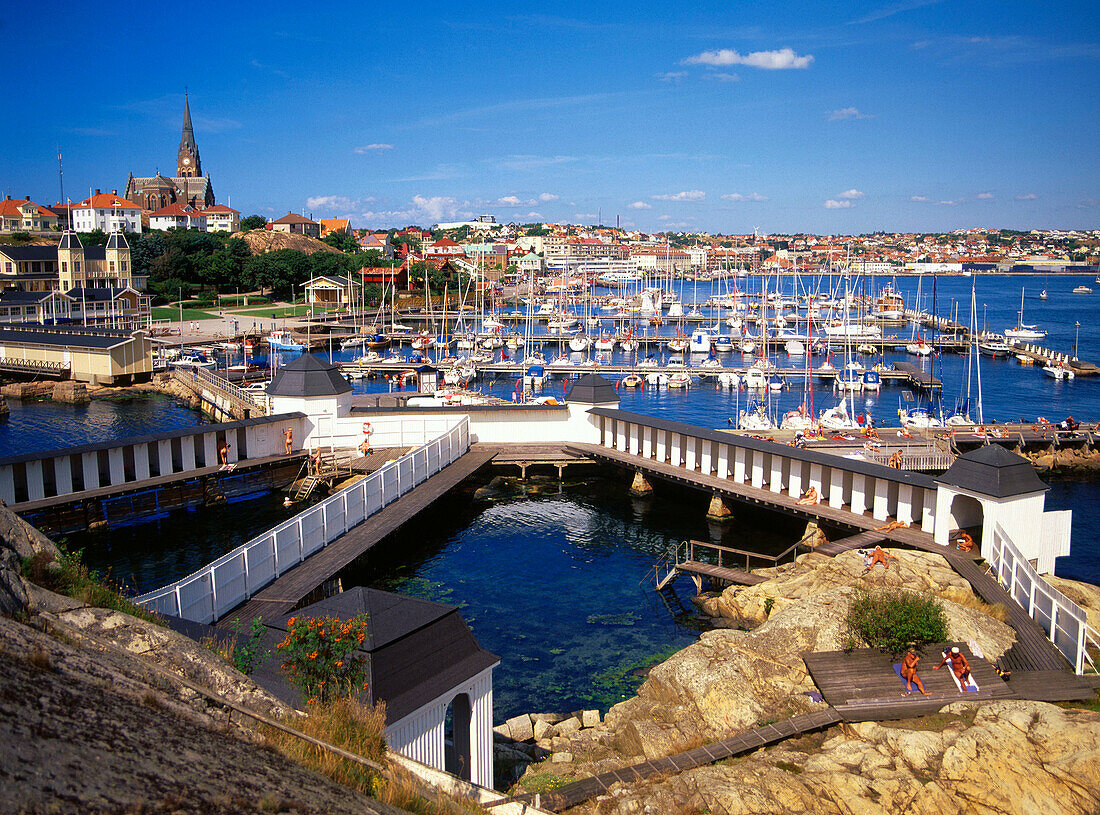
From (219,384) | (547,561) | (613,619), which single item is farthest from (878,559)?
(219,384)

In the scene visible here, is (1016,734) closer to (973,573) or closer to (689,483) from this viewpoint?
(973,573)

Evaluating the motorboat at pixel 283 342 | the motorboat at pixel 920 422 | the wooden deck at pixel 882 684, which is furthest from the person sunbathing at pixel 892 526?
the motorboat at pixel 283 342

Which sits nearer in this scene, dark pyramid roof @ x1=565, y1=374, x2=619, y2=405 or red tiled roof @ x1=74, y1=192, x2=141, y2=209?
dark pyramid roof @ x1=565, y1=374, x2=619, y2=405

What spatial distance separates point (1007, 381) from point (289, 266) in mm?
93530

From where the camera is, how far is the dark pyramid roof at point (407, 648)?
11.1m

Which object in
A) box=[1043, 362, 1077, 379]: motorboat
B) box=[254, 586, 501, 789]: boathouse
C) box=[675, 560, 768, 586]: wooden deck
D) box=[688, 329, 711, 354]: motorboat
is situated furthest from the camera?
box=[688, 329, 711, 354]: motorboat

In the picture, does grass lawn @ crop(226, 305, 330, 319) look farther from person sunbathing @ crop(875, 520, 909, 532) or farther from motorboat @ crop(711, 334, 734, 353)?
person sunbathing @ crop(875, 520, 909, 532)

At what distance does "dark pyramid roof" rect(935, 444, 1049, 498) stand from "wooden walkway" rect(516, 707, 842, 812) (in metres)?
10.2

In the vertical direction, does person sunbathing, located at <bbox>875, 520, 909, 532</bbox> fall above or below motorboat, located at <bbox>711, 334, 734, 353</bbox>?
below

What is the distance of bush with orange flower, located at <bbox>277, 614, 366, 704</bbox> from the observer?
10445 mm

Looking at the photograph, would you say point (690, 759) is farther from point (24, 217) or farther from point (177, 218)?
point (177, 218)

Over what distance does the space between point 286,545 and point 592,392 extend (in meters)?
18.5

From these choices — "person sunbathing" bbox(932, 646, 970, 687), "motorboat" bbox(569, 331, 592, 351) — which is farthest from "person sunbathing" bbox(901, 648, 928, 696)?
"motorboat" bbox(569, 331, 592, 351)

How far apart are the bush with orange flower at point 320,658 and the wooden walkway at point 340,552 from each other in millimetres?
5919
